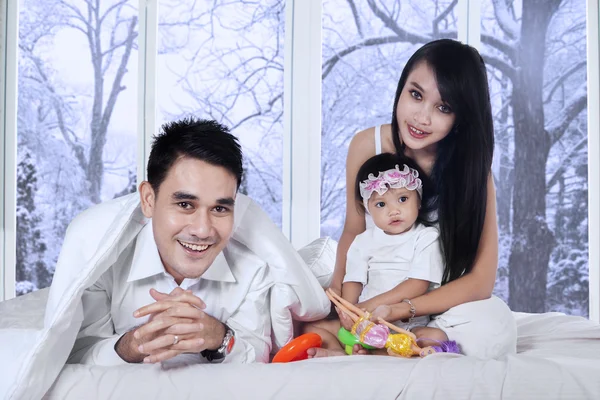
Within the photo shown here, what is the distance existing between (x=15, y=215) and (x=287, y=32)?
215 centimetres

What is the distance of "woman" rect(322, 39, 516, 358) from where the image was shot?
197 centimetres

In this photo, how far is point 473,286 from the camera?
1.95 m

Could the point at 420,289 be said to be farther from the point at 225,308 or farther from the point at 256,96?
the point at 256,96

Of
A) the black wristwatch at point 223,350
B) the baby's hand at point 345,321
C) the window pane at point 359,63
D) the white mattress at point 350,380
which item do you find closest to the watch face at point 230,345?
the black wristwatch at point 223,350

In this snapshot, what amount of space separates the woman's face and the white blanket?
22.8 inches

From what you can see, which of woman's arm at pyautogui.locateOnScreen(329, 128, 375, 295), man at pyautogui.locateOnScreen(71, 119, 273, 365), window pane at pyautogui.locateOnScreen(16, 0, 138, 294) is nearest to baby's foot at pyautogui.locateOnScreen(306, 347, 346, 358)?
man at pyautogui.locateOnScreen(71, 119, 273, 365)

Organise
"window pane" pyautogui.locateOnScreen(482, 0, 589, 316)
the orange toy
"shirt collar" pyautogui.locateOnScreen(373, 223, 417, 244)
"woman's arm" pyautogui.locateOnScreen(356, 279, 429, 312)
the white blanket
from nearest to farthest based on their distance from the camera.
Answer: the white blanket
the orange toy
"woman's arm" pyautogui.locateOnScreen(356, 279, 429, 312)
"shirt collar" pyautogui.locateOnScreen(373, 223, 417, 244)
"window pane" pyautogui.locateOnScreen(482, 0, 589, 316)

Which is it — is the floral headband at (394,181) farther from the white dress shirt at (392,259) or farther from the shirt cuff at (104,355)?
the shirt cuff at (104,355)

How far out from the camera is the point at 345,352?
5.90 ft

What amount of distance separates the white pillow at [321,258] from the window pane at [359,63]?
1.74 metres

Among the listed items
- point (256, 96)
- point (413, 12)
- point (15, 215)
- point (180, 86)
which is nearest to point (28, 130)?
point (15, 215)

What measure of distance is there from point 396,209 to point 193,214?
67 centimetres

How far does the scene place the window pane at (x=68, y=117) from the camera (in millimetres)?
4465

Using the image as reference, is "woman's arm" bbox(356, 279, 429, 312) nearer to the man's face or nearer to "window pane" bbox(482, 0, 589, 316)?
the man's face
